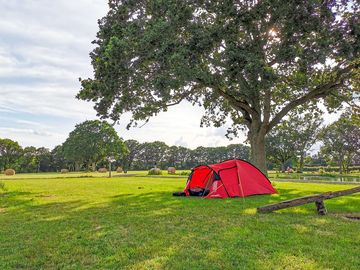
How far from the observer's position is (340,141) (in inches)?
2211

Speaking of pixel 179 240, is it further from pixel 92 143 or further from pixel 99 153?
pixel 99 153

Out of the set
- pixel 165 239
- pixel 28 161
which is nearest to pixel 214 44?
pixel 165 239

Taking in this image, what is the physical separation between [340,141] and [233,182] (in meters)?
50.2

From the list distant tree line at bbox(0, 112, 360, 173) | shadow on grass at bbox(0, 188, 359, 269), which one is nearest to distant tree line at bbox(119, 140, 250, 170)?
distant tree line at bbox(0, 112, 360, 173)

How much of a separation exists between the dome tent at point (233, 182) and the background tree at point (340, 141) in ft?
147

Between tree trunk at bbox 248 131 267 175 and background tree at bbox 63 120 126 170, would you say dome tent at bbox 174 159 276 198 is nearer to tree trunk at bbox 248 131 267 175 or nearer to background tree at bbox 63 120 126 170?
tree trunk at bbox 248 131 267 175

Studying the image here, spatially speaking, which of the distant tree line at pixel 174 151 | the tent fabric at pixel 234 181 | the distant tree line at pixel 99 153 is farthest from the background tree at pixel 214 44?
the distant tree line at pixel 99 153

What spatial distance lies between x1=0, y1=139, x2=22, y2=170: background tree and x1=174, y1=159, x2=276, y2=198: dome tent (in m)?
83.1

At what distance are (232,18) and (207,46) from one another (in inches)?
73.4

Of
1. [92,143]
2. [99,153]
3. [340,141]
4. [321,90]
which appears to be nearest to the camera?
[321,90]

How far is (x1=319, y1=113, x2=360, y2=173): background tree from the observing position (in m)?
54.7

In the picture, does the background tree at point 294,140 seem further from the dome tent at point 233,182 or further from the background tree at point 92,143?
the dome tent at point 233,182

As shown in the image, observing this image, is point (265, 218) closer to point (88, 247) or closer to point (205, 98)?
point (88, 247)

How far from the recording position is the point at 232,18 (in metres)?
13.7
